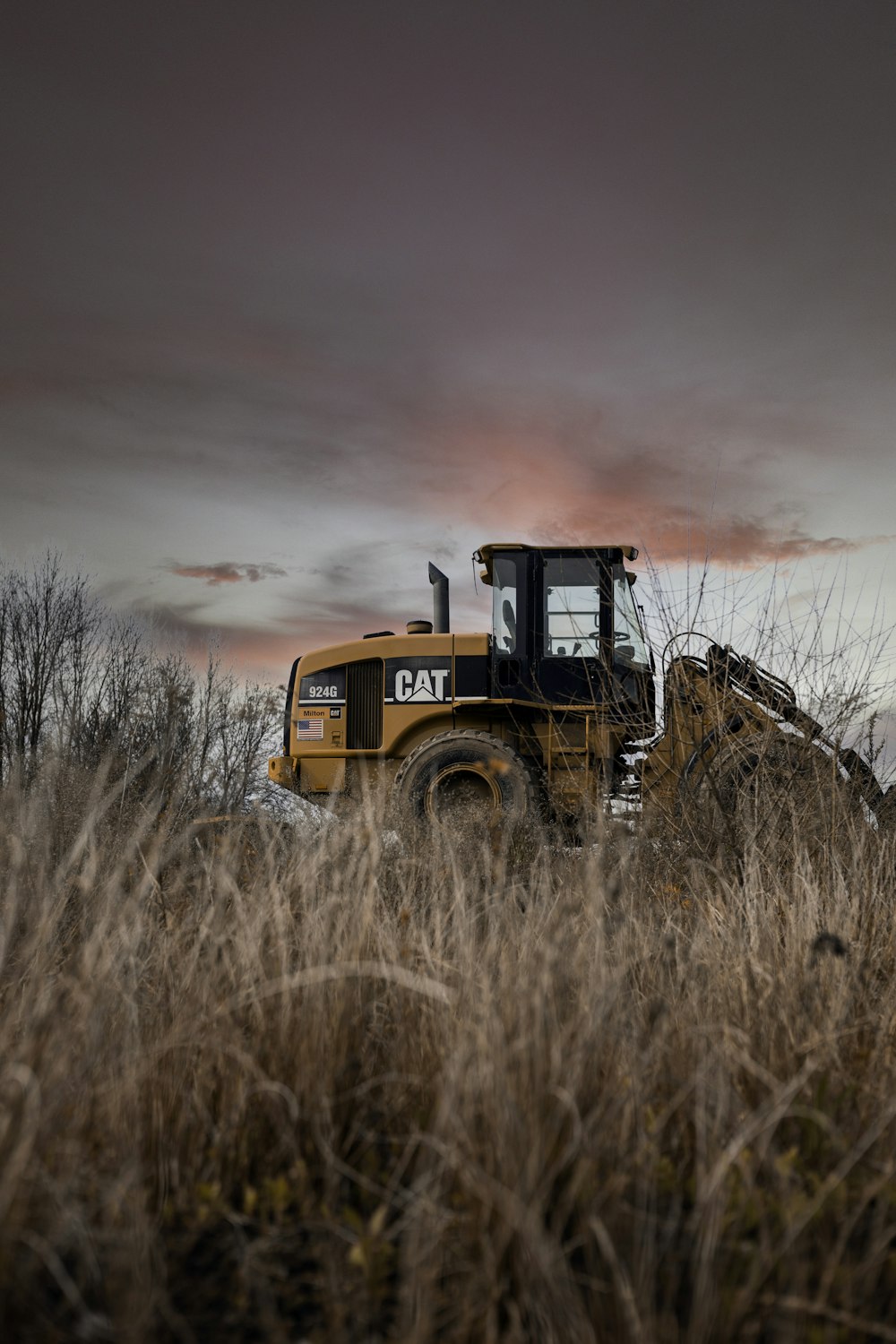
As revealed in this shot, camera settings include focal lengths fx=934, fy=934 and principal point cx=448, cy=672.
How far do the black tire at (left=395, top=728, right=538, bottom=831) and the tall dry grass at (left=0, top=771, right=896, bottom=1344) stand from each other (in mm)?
4977

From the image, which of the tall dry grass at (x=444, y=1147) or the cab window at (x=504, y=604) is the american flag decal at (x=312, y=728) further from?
the tall dry grass at (x=444, y=1147)

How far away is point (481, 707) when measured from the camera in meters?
9.39

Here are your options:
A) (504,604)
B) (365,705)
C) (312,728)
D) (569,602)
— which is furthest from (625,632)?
(312,728)

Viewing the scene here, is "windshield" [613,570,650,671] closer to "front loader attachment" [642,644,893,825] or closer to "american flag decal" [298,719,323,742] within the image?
"front loader attachment" [642,644,893,825]

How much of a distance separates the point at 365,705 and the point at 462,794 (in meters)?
2.00

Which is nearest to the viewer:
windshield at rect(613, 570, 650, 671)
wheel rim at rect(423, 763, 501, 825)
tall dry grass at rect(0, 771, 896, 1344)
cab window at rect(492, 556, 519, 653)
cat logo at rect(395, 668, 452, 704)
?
tall dry grass at rect(0, 771, 896, 1344)

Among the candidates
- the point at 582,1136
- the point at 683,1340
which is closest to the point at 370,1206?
the point at 582,1136

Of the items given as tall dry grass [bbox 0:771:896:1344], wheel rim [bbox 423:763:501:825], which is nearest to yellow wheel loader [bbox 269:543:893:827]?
wheel rim [bbox 423:763:501:825]

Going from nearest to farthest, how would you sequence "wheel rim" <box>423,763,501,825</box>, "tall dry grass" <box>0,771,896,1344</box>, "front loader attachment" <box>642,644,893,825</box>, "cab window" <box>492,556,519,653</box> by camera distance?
"tall dry grass" <box>0,771,896,1344</box>
"front loader attachment" <box>642,644,893,825</box>
"wheel rim" <box>423,763,501,825</box>
"cab window" <box>492,556,519,653</box>

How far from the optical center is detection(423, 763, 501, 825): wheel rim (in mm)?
8453

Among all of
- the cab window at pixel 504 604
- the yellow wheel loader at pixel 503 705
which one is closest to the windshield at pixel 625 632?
the yellow wheel loader at pixel 503 705

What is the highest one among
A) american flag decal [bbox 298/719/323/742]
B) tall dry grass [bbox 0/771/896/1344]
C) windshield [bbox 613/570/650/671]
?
windshield [bbox 613/570/650/671]

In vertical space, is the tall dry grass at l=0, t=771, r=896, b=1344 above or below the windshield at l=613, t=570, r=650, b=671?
below

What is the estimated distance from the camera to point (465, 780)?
8766 millimetres
